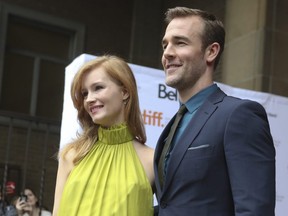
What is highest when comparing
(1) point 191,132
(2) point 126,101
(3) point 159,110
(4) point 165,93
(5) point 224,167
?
(4) point 165,93

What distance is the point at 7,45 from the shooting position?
11.8 metres

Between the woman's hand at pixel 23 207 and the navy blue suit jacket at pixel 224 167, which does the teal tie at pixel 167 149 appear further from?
the woman's hand at pixel 23 207

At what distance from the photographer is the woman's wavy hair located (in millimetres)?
2984

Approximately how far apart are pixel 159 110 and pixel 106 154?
2.93 metres

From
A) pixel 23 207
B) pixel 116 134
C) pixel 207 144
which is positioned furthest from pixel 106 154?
pixel 23 207

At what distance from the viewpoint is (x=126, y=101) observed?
3020 millimetres

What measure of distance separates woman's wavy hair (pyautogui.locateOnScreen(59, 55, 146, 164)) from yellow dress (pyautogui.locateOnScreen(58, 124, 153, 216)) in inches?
2.1

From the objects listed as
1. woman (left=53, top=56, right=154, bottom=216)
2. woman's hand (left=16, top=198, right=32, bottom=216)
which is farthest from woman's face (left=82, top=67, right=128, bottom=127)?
woman's hand (left=16, top=198, right=32, bottom=216)

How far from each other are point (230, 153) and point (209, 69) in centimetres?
A: 46

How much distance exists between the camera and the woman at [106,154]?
9.11 feet

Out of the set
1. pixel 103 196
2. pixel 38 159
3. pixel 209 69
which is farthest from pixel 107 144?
pixel 38 159

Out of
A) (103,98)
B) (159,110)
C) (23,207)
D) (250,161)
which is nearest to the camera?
(250,161)

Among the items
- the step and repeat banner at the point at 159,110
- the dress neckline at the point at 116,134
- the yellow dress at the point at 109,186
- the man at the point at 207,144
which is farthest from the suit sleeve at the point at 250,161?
the step and repeat banner at the point at 159,110

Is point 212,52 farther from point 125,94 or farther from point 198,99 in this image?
point 125,94
